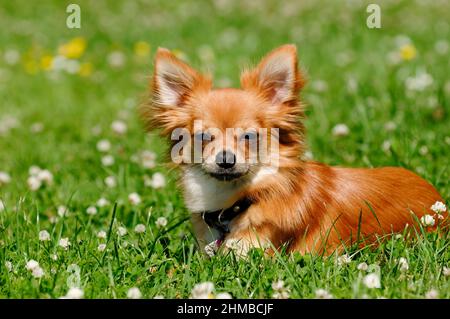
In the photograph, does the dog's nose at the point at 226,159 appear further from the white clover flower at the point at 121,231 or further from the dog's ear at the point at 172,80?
the white clover flower at the point at 121,231

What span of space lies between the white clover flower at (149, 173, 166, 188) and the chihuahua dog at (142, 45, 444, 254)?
1.01 m

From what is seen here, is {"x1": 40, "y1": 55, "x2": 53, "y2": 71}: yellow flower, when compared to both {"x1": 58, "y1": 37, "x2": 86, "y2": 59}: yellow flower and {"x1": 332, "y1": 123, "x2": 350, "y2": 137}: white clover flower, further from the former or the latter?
{"x1": 332, "y1": 123, "x2": 350, "y2": 137}: white clover flower

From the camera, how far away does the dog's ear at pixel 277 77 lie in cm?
389

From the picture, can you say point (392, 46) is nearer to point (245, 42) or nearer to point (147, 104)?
point (245, 42)

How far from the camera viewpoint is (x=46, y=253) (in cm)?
388

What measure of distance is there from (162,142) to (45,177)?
1.39 m

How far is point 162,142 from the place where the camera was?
14.6ft

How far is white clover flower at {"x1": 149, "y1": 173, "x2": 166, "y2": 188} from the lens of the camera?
508 cm

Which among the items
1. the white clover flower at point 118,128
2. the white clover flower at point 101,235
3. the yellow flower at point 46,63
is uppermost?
the yellow flower at point 46,63

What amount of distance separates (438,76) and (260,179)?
12.7ft

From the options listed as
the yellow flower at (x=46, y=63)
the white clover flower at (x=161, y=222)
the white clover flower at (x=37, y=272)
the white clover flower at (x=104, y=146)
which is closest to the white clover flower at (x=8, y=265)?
the white clover flower at (x=37, y=272)

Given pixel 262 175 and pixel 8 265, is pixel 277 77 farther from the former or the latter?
pixel 8 265

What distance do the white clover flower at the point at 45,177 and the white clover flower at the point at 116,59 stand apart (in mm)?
3765

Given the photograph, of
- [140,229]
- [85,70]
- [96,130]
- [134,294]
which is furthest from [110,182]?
[85,70]
